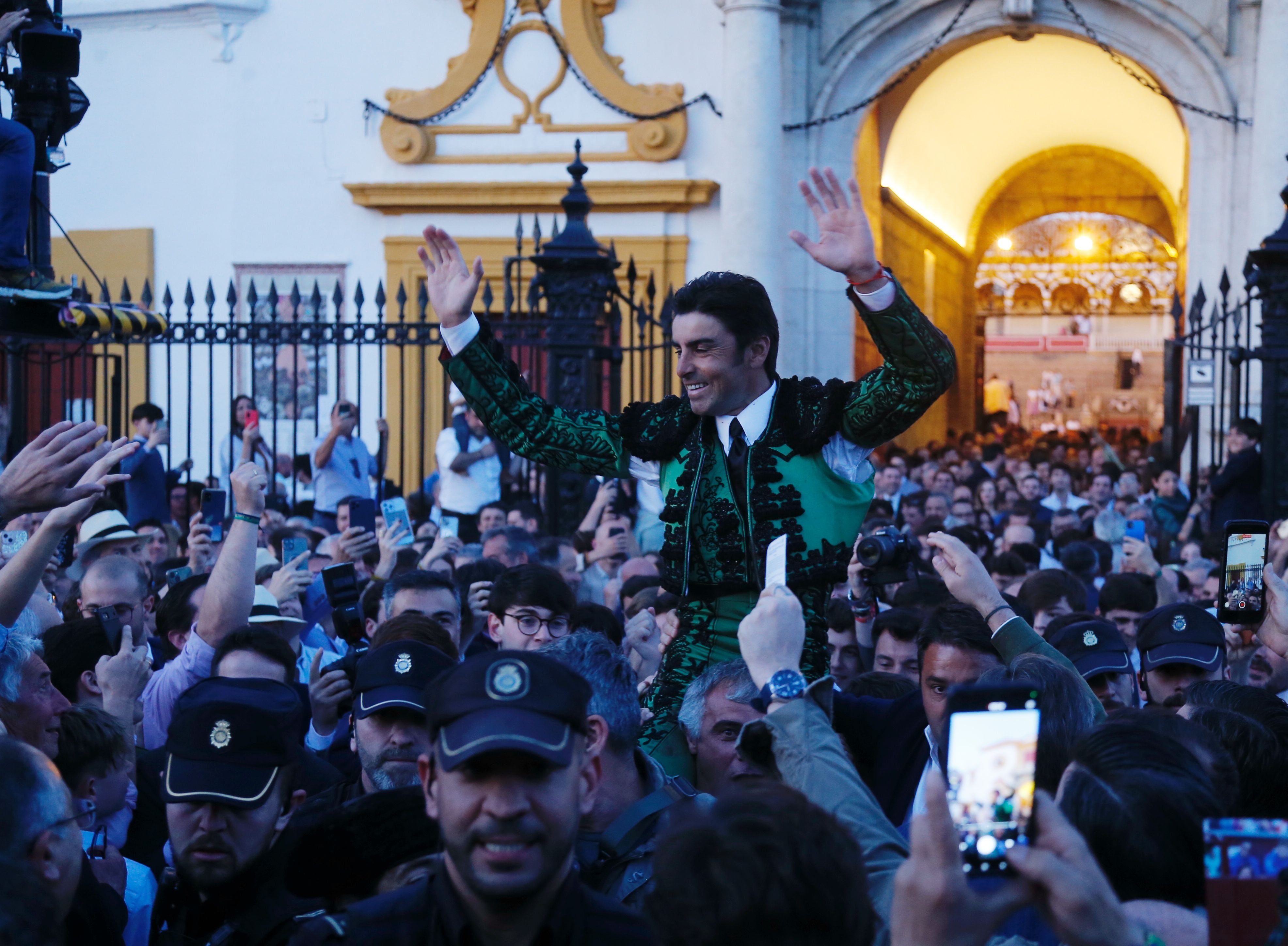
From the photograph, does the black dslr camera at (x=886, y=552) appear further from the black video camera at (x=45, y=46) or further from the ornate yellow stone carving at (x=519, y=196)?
the ornate yellow stone carving at (x=519, y=196)

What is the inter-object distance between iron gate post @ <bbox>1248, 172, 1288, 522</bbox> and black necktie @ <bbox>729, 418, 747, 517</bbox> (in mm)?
7471

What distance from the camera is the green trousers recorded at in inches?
166

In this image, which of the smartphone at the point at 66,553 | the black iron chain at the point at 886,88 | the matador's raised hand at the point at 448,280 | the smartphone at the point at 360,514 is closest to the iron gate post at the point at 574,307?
the smartphone at the point at 66,553

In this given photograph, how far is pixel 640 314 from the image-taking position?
11992mm

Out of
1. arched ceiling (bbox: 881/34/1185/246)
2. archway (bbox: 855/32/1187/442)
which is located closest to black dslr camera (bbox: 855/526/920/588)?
archway (bbox: 855/32/1187/442)

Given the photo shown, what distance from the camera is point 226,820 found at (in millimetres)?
3438

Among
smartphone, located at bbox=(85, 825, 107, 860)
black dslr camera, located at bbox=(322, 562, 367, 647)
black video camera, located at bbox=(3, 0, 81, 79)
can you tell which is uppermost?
black video camera, located at bbox=(3, 0, 81, 79)

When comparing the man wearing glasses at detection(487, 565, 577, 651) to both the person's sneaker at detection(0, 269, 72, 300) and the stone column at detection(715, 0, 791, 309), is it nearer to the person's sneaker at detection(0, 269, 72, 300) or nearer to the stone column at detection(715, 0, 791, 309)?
the person's sneaker at detection(0, 269, 72, 300)

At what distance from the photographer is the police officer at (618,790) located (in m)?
3.29

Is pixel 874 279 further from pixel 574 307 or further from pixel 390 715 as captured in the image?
pixel 574 307

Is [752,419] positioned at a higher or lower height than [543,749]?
higher

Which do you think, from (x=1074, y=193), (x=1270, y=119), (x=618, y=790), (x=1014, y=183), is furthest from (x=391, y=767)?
A: (x=1074, y=193)

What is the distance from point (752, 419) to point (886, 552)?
2.57 ft

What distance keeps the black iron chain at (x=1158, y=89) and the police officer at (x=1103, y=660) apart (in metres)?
12.5
